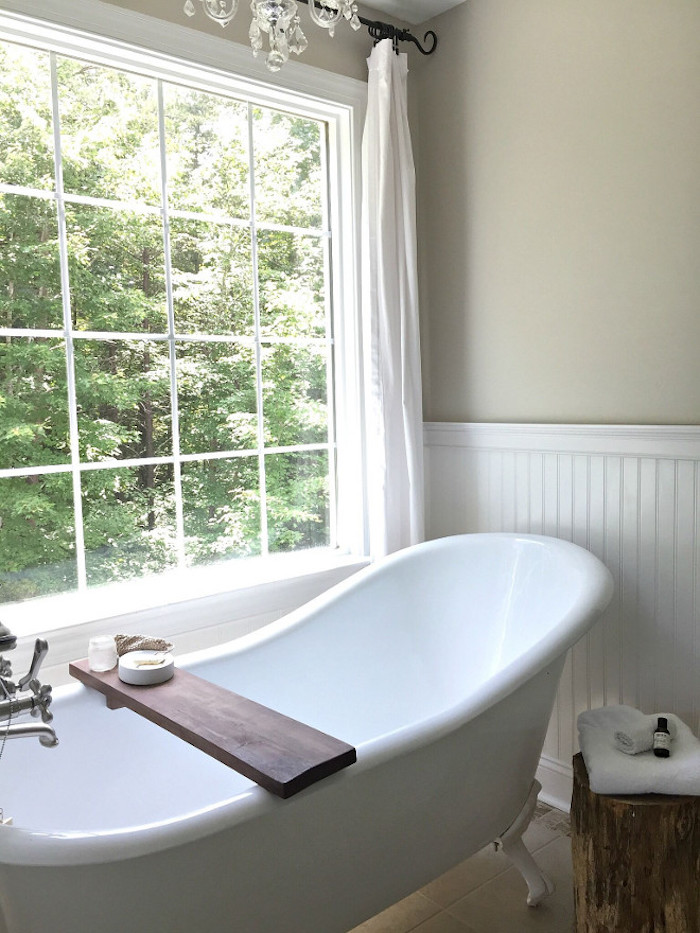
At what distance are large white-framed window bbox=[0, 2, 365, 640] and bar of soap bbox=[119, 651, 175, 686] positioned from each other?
392mm

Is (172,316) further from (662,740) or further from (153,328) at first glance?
(662,740)

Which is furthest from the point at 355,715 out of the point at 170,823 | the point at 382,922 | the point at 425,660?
the point at 170,823

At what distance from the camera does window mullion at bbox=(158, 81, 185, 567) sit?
91.0 inches

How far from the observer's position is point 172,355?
236 centimetres

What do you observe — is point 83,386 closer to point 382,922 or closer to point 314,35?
point 314,35

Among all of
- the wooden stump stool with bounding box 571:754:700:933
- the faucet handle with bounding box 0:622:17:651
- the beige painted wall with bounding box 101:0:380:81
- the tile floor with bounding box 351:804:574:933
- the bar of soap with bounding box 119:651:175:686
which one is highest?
the beige painted wall with bounding box 101:0:380:81

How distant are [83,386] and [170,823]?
133 centimetres

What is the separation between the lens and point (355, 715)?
2205 millimetres

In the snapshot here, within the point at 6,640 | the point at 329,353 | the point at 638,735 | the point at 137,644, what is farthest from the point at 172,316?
the point at 638,735

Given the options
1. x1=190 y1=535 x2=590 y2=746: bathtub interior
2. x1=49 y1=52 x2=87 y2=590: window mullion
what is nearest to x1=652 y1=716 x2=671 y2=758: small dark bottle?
x1=190 y1=535 x2=590 y2=746: bathtub interior

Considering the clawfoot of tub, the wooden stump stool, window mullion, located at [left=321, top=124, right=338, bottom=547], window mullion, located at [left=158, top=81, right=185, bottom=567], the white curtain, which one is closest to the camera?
the wooden stump stool

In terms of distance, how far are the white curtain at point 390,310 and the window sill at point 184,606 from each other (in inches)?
10.0

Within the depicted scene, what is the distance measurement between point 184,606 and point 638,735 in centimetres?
127

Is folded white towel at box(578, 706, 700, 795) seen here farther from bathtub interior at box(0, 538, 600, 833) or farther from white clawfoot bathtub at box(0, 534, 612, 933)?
bathtub interior at box(0, 538, 600, 833)
